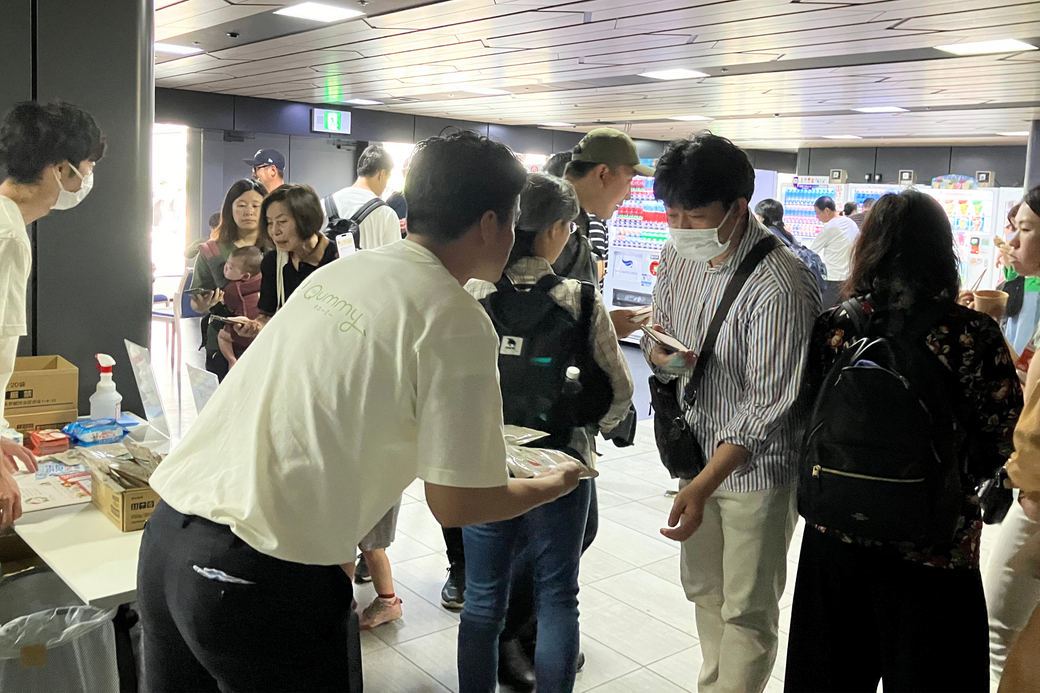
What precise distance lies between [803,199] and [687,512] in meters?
10.6

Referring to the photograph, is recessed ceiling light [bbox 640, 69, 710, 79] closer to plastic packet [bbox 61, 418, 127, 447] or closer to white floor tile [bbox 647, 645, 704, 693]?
white floor tile [bbox 647, 645, 704, 693]

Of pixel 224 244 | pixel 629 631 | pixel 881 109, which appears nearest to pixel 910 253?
pixel 629 631

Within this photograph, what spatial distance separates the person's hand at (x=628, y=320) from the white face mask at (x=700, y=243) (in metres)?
0.35

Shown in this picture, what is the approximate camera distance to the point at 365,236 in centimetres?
441

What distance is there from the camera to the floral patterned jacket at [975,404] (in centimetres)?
156

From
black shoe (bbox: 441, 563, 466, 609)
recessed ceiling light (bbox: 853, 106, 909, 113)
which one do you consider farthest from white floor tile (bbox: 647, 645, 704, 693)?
recessed ceiling light (bbox: 853, 106, 909, 113)

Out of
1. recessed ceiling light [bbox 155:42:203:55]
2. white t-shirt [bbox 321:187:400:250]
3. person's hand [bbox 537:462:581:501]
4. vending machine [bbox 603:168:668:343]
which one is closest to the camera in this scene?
person's hand [bbox 537:462:581:501]

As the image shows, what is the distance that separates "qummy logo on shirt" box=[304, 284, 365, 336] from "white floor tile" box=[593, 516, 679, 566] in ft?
9.16

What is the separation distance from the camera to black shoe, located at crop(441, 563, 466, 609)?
3.23 m

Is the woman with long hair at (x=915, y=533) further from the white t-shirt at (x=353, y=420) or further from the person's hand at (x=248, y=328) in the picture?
the person's hand at (x=248, y=328)

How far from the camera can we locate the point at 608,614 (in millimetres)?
3244

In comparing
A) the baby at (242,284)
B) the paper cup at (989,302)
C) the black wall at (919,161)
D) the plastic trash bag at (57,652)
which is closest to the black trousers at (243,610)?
the plastic trash bag at (57,652)

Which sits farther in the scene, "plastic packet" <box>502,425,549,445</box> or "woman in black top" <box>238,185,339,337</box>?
"woman in black top" <box>238,185,339,337</box>

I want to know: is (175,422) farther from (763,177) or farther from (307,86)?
(763,177)
